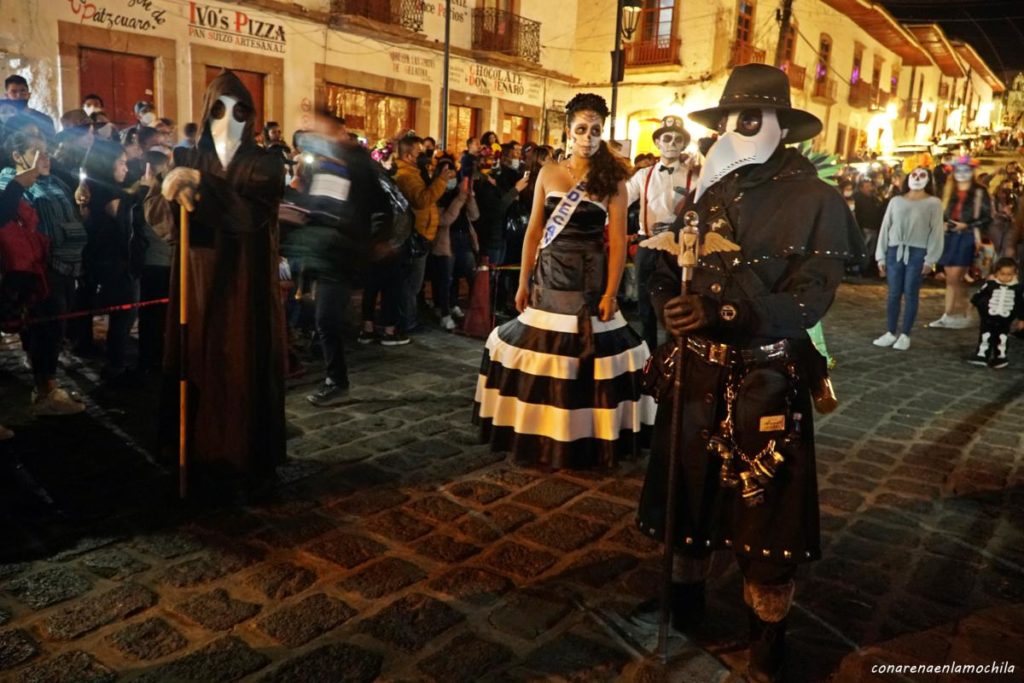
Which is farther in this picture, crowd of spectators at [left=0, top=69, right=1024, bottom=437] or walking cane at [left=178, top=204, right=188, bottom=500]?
crowd of spectators at [left=0, top=69, right=1024, bottom=437]

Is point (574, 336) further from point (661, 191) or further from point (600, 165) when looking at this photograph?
point (661, 191)

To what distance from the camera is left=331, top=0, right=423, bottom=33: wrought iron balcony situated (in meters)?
19.0

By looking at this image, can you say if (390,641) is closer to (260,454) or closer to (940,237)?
(260,454)

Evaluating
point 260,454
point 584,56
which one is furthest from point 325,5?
point 260,454

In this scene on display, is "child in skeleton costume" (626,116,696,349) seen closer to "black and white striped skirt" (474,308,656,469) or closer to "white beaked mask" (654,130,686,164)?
"white beaked mask" (654,130,686,164)

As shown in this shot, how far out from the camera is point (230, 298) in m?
4.26

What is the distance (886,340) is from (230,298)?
8479 millimetres

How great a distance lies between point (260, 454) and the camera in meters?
4.48

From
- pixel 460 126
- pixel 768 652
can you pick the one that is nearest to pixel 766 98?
pixel 768 652

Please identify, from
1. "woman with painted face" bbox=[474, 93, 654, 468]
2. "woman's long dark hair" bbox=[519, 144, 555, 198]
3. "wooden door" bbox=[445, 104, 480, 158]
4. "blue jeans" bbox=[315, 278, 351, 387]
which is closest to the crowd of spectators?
"blue jeans" bbox=[315, 278, 351, 387]

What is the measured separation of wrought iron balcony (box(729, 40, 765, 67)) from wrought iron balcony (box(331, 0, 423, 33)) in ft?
39.5

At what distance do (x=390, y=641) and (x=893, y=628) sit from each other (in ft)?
6.87

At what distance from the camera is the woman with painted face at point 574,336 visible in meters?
5.06

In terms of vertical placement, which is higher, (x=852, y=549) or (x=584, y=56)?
(x=584, y=56)
